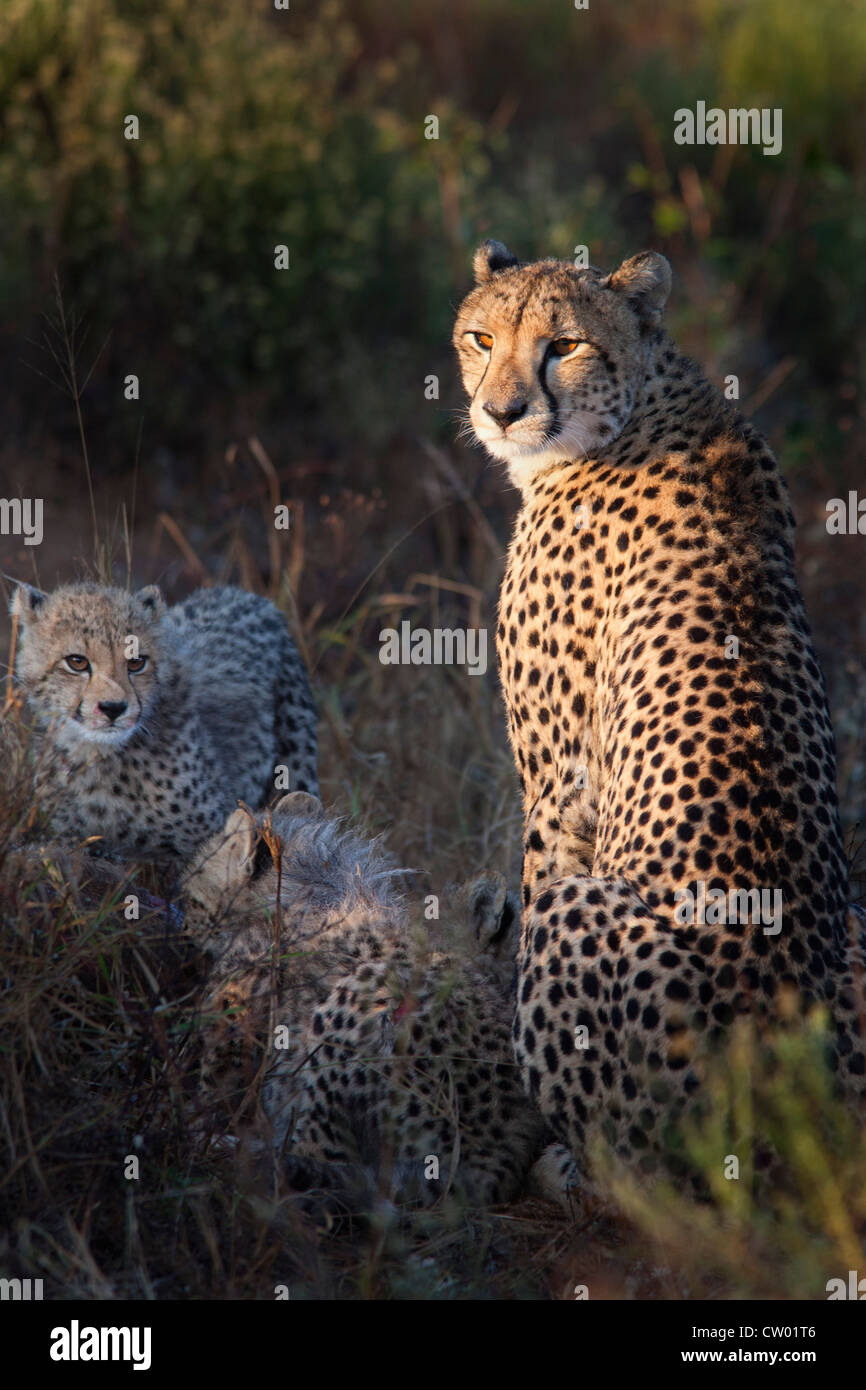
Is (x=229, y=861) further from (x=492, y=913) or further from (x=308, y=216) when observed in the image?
(x=308, y=216)

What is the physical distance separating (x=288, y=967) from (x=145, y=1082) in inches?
23.4

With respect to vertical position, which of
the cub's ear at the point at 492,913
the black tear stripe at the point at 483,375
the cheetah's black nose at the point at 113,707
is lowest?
the cub's ear at the point at 492,913

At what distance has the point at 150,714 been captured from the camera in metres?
4.39

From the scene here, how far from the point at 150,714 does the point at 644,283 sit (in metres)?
1.75

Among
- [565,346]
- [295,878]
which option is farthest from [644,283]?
[295,878]

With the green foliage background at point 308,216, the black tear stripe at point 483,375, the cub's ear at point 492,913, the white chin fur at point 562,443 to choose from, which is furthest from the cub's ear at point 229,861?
the green foliage background at point 308,216

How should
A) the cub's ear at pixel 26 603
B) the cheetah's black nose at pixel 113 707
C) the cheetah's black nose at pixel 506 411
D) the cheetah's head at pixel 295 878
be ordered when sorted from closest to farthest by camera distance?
1. the cheetah's black nose at pixel 506 411
2. the cheetah's head at pixel 295 878
3. the cheetah's black nose at pixel 113 707
4. the cub's ear at pixel 26 603

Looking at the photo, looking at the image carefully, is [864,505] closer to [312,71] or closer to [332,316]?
[332,316]

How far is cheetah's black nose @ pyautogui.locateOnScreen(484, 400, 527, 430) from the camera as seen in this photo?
370 cm

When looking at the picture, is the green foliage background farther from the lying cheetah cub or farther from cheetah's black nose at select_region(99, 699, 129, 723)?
the lying cheetah cub

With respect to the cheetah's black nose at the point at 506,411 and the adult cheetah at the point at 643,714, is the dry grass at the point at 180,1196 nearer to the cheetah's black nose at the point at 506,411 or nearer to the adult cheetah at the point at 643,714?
the adult cheetah at the point at 643,714

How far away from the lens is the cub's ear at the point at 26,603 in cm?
423

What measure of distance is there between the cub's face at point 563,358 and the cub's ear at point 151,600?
3.50ft

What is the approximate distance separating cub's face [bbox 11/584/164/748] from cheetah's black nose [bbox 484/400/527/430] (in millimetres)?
1183
